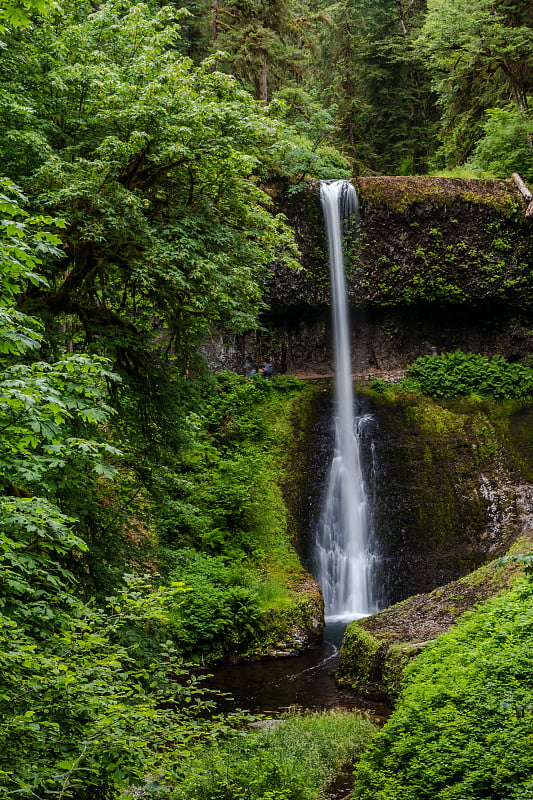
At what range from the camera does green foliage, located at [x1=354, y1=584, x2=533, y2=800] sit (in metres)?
4.51

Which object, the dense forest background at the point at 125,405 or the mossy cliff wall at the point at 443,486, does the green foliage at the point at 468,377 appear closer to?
the mossy cliff wall at the point at 443,486

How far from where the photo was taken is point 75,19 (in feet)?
28.7

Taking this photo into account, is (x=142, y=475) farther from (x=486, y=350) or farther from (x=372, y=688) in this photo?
(x=486, y=350)

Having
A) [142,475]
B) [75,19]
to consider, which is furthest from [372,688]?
[75,19]

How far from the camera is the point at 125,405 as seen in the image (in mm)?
8414

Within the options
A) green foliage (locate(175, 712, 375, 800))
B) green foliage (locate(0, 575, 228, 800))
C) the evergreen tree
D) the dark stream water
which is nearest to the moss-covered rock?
the dark stream water

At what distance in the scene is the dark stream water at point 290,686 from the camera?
8.73 metres

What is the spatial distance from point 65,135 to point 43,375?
4820 millimetres

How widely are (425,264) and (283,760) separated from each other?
678 inches

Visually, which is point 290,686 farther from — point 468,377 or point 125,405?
point 468,377

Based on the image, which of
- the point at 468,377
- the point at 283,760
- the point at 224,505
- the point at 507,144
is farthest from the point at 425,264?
the point at 283,760

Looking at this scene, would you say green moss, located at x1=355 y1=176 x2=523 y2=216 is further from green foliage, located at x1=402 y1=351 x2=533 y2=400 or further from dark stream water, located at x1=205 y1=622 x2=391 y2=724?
dark stream water, located at x1=205 y1=622 x2=391 y2=724

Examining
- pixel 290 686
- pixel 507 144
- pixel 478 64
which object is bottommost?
pixel 290 686

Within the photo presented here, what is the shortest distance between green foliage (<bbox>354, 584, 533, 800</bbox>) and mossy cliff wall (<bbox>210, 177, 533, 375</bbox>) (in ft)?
49.6
